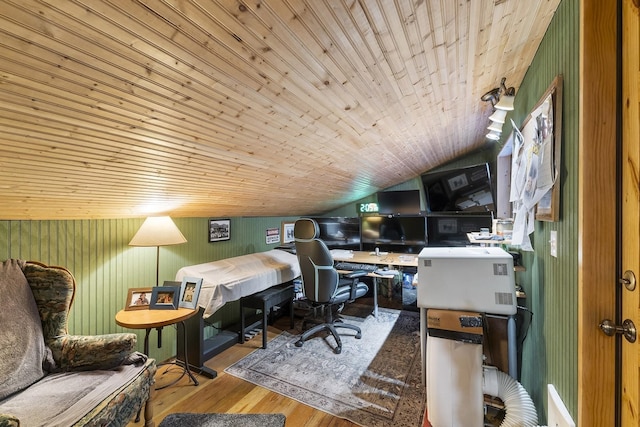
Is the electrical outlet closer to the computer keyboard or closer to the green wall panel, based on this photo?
the green wall panel

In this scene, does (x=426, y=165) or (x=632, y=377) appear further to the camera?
(x=426, y=165)

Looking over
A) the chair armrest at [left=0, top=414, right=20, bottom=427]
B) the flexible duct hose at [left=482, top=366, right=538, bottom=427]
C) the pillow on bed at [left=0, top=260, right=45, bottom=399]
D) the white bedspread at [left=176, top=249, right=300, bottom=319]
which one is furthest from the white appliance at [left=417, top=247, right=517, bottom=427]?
the pillow on bed at [left=0, top=260, right=45, bottom=399]

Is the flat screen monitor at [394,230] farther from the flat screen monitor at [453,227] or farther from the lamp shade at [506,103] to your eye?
the lamp shade at [506,103]

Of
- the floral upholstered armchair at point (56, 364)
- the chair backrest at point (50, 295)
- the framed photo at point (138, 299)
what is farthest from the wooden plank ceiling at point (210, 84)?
the framed photo at point (138, 299)

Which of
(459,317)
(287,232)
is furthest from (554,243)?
(287,232)

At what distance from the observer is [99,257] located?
2.26 meters

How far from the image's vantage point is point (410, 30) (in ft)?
4.28

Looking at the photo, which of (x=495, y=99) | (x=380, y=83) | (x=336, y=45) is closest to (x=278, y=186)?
(x=380, y=83)

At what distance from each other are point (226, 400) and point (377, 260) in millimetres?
2376

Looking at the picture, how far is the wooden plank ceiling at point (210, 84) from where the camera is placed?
973 millimetres

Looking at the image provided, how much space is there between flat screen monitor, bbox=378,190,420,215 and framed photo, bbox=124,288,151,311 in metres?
3.50

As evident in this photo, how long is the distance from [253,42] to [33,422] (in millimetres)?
1958

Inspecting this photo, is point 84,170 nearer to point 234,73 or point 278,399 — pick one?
point 234,73

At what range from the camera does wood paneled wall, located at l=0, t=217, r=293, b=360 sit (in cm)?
189
